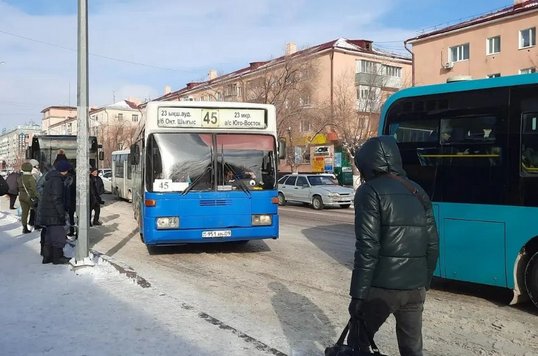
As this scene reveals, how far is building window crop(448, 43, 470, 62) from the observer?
37531 mm

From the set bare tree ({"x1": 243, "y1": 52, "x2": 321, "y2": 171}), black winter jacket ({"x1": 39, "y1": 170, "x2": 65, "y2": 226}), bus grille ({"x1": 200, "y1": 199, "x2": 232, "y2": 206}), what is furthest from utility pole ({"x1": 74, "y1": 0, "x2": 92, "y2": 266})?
bare tree ({"x1": 243, "y1": 52, "x2": 321, "y2": 171})

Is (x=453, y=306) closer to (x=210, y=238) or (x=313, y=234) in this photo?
(x=210, y=238)

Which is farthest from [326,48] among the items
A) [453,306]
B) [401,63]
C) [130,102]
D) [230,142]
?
[130,102]

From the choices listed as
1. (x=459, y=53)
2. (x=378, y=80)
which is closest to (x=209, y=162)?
(x=378, y=80)

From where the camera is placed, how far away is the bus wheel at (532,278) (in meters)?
6.16

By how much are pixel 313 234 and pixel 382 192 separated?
10871mm

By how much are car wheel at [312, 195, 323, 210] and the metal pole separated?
16.4 metres

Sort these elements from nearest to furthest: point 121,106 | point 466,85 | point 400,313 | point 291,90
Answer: point 400,313 < point 466,85 < point 291,90 < point 121,106

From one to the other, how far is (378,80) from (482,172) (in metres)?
33.2


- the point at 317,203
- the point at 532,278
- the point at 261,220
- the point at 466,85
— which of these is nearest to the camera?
the point at 532,278

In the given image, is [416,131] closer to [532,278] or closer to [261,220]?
[532,278]

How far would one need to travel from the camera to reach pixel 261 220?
32.3ft

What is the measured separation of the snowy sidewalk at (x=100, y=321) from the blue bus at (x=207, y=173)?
1.83 m

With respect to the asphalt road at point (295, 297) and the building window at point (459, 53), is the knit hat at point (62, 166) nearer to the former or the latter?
the asphalt road at point (295, 297)
